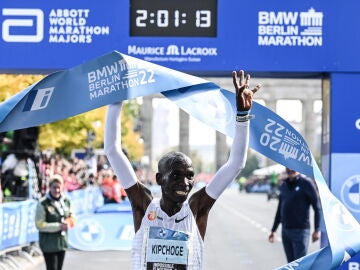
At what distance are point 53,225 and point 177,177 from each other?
5.56 meters

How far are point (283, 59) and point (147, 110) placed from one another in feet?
392

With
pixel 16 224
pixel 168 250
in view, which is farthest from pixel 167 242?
pixel 16 224

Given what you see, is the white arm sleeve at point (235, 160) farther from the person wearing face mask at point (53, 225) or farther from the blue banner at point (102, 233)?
the blue banner at point (102, 233)

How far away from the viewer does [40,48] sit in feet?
26.6

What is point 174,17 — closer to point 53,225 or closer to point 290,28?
point 290,28

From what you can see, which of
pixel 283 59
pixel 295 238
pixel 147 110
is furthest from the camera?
pixel 147 110

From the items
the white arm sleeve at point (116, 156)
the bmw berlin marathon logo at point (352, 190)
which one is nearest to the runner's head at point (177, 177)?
the white arm sleeve at point (116, 156)

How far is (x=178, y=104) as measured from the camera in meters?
5.45

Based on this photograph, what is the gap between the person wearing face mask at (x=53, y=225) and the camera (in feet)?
30.8

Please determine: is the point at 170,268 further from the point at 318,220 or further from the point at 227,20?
the point at 318,220

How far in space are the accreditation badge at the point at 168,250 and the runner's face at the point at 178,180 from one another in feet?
0.76

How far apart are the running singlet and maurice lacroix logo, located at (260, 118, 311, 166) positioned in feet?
4.44

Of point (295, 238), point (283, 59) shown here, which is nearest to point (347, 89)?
point (283, 59)

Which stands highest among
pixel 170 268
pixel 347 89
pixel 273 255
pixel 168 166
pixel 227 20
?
pixel 227 20
